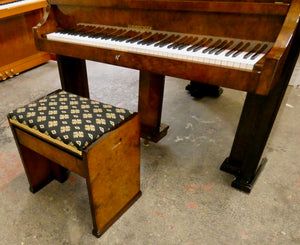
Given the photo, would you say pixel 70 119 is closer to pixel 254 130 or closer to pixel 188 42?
pixel 188 42

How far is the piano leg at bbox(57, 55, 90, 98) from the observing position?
5.85ft

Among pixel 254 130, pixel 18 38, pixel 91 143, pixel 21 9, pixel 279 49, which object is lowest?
pixel 18 38

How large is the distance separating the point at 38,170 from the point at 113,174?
1.76 ft

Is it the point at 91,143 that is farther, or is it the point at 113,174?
the point at 113,174

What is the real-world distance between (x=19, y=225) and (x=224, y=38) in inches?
53.1

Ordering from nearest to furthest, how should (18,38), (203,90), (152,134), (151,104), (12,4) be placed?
(151,104)
(152,134)
(203,90)
(12,4)
(18,38)

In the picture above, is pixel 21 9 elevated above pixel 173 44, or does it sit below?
below

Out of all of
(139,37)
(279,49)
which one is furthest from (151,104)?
(279,49)

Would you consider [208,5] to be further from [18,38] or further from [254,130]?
[18,38]

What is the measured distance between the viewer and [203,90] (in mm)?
2586

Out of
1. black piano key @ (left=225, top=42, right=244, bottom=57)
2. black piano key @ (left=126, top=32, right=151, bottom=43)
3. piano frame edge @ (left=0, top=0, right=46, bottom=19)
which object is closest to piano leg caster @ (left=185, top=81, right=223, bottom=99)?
black piano key @ (left=126, top=32, right=151, bottom=43)

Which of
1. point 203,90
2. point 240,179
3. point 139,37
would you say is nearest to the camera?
point 139,37

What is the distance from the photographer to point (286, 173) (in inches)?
65.8

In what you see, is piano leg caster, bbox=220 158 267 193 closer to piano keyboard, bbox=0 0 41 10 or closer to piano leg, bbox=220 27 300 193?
piano leg, bbox=220 27 300 193
